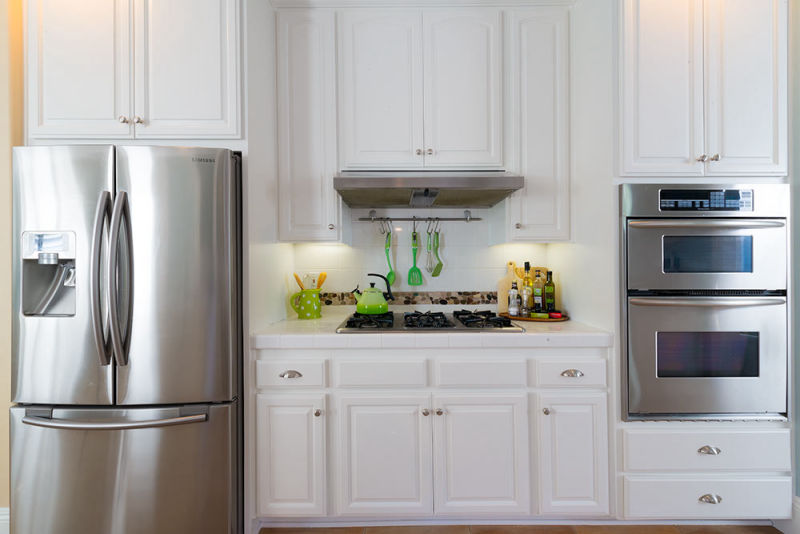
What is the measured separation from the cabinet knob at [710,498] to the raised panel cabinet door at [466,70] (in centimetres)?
181

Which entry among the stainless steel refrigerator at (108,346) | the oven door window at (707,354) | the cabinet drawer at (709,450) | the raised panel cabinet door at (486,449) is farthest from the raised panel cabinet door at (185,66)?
the cabinet drawer at (709,450)

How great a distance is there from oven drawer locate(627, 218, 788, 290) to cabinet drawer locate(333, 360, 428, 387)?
1058 millimetres

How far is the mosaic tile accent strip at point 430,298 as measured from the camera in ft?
8.00

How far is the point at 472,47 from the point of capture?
2.07 meters

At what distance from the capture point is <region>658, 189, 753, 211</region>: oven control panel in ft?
5.61

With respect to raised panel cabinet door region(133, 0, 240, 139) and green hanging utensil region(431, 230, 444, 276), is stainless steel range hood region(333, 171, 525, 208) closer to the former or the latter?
green hanging utensil region(431, 230, 444, 276)

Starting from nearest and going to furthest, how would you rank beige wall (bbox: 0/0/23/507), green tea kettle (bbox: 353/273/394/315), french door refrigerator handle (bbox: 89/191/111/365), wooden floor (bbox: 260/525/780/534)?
french door refrigerator handle (bbox: 89/191/111/365)
beige wall (bbox: 0/0/23/507)
wooden floor (bbox: 260/525/780/534)
green tea kettle (bbox: 353/273/394/315)

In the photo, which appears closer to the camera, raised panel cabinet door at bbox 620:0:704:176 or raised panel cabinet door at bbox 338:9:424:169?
raised panel cabinet door at bbox 620:0:704:176

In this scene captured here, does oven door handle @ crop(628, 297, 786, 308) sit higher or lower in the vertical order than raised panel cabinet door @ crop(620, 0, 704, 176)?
lower

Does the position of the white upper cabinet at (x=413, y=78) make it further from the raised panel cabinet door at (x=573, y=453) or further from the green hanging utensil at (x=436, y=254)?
the raised panel cabinet door at (x=573, y=453)

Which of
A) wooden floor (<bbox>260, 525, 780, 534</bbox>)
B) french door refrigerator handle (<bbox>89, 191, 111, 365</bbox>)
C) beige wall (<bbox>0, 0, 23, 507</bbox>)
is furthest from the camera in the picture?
wooden floor (<bbox>260, 525, 780, 534</bbox>)

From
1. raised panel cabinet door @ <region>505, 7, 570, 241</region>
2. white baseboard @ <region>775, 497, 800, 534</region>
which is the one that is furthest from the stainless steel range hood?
white baseboard @ <region>775, 497, 800, 534</region>

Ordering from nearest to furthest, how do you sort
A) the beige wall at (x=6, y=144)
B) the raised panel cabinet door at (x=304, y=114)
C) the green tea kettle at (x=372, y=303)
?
the beige wall at (x=6, y=144) → the raised panel cabinet door at (x=304, y=114) → the green tea kettle at (x=372, y=303)

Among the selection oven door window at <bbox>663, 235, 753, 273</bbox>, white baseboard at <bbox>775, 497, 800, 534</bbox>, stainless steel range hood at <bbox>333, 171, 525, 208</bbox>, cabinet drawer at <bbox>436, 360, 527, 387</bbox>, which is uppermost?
stainless steel range hood at <bbox>333, 171, 525, 208</bbox>
